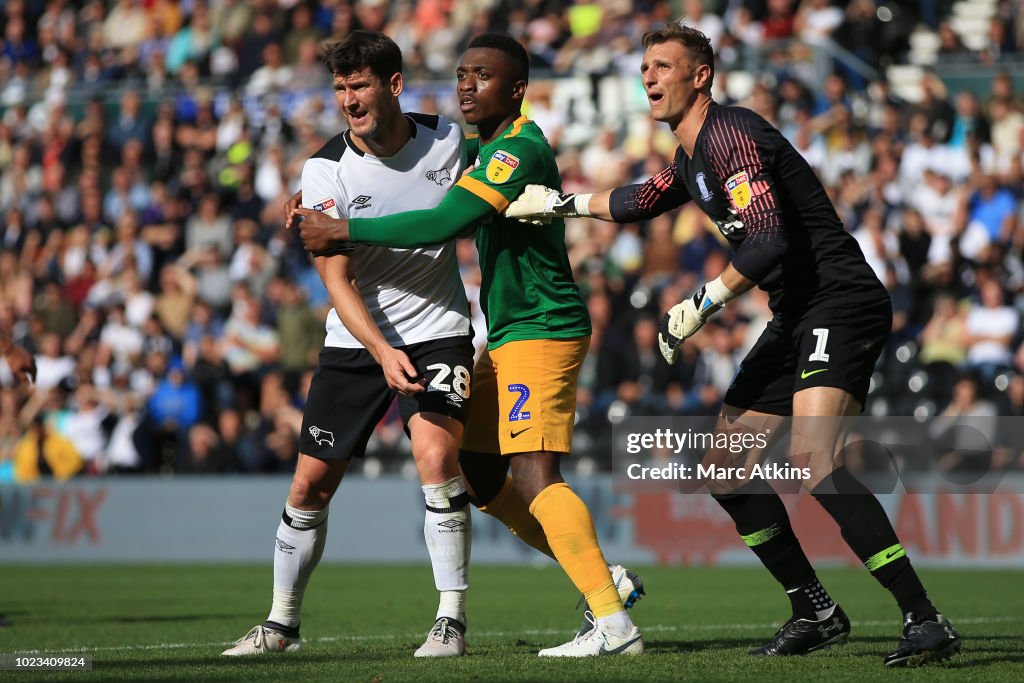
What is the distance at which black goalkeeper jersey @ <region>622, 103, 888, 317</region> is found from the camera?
611cm

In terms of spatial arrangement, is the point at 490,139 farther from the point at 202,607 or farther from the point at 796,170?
the point at 202,607

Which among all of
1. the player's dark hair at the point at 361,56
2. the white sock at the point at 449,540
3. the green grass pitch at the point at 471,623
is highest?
the player's dark hair at the point at 361,56

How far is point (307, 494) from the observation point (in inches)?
281

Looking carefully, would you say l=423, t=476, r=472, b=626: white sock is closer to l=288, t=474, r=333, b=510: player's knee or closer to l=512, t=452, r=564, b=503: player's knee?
l=512, t=452, r=564, b=503: player's knee

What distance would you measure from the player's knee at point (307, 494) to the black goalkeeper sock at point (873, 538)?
240cm

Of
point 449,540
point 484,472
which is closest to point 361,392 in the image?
point 484,472

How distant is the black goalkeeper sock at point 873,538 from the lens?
6055mm

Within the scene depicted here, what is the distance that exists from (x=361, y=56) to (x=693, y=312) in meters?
1.97

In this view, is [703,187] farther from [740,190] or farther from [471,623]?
[471,623]

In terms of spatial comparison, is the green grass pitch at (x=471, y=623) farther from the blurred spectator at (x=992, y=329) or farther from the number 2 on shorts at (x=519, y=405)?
the blurred spectator at (x=992, y=329)

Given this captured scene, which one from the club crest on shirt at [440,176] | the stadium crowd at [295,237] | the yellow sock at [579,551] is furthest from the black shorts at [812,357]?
the stadium crowd at [295,237]

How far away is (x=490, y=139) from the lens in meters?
6.92

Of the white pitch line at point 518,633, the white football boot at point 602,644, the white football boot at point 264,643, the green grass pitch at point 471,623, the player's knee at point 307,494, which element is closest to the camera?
the green grass pitch at point 471,623

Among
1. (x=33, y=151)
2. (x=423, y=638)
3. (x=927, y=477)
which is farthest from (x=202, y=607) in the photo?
(x=33, y=151)
